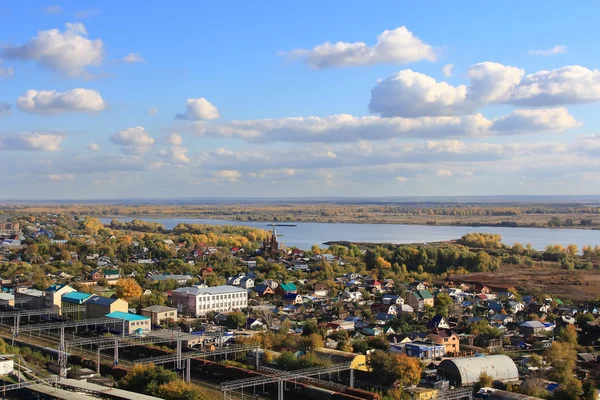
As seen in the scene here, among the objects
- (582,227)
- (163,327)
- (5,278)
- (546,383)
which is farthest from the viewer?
(582,227)

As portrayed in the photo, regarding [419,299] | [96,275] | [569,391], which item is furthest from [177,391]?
[96,275]

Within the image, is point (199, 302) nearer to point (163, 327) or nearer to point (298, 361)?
point (163, 327)

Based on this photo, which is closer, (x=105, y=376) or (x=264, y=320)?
(x=105, y=376)

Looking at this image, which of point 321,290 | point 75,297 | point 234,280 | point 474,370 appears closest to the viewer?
point 474,370

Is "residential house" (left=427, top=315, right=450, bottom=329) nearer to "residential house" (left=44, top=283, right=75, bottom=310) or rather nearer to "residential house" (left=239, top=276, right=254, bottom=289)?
"residential house" (left=239, top=276, right=254, bottom=289)

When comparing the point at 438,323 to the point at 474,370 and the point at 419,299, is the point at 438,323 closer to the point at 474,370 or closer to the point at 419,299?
the point at 419,299

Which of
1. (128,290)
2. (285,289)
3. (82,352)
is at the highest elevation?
(128,290)

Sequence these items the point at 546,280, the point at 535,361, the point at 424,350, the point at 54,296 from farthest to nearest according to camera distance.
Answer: the point at 546,280 < the point at 54,296 < the point at 424,350 < the point at 535,361

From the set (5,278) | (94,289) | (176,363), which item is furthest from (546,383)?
(5,278)

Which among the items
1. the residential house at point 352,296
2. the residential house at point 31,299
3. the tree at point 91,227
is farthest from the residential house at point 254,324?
the tree at point 91,227
